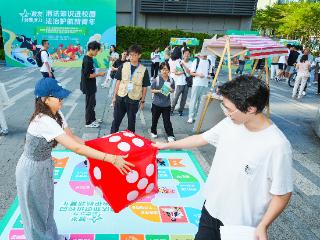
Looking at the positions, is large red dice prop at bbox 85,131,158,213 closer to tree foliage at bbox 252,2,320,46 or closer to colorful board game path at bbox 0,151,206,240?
colorful board game path at bbox 0,151,206,240

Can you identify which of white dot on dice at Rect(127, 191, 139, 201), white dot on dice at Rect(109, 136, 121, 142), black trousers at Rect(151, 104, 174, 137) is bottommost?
black trousers at Rect(151, 104, 174, 137)

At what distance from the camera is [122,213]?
439 cm

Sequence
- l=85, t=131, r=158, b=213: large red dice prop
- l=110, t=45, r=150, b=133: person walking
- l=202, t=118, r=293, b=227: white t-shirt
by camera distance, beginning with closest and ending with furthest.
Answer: l=202, t=118, r=293, b=227: white t-shirt
l=85, t=131, r=158, b=213: large red dice prop
l=110, t=45, r=150, b=133: person walking

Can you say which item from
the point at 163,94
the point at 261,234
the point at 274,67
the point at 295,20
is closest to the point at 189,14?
the point at 274,67

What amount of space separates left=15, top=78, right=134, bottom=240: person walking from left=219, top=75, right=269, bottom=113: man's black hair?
46.9 inches

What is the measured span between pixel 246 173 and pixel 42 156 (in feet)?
6.20

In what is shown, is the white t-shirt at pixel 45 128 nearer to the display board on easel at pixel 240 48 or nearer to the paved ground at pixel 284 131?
the paved ground at pixel 284 131

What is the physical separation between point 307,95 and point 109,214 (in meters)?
13.1

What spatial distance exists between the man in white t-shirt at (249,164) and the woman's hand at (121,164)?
2.55ft

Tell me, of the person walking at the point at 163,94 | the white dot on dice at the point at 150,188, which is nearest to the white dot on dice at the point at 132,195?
the white dot on dice at the point at 150,188

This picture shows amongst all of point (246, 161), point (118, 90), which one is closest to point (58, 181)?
point (118, 90)

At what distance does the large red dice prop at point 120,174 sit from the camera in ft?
9.54

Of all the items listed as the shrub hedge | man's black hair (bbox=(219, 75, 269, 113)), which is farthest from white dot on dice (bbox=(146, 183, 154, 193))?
the shrub hedge

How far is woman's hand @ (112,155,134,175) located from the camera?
2.80m
